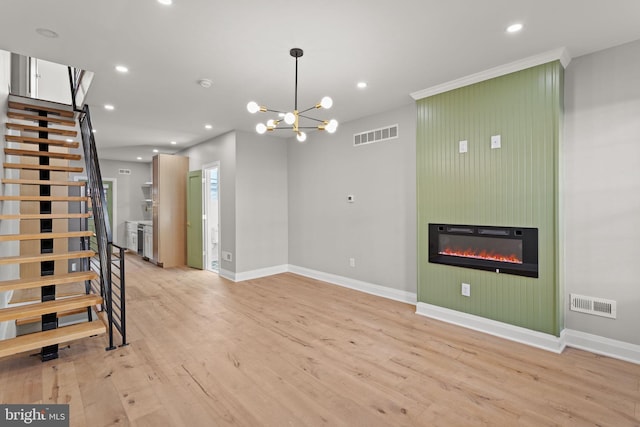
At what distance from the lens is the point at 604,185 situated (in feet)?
9.27

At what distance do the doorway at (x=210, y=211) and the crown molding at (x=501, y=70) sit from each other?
173 inches

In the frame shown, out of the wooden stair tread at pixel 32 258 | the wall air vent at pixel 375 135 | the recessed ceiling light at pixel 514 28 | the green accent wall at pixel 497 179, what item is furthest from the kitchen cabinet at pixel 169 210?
the recessed ceiling light at pixel 514 28

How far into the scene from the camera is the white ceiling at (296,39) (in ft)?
7.35

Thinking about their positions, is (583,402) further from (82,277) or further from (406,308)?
(82,277)

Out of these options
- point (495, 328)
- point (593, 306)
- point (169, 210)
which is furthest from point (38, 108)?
point (593, 306)

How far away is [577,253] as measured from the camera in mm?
2967

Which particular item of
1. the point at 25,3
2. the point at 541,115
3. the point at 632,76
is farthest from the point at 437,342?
the point at 25,3

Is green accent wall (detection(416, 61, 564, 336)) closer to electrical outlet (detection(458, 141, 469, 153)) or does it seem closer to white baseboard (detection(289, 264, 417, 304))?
electrical outlet (detection(458, 141, 469, 153))

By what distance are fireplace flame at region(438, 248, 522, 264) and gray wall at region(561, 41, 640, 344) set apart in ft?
1.54

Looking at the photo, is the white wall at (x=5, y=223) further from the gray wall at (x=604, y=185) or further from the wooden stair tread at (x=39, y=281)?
the gray wall at (x=604, y=185)

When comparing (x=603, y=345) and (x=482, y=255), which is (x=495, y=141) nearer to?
(x=482, y=255)

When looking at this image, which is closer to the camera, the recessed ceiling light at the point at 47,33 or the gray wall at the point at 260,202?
the recessed ceiling light at the point at 47,33

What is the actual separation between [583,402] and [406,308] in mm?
2068

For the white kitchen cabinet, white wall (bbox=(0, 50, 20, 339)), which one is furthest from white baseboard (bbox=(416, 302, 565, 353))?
the white kitchen cabinet
